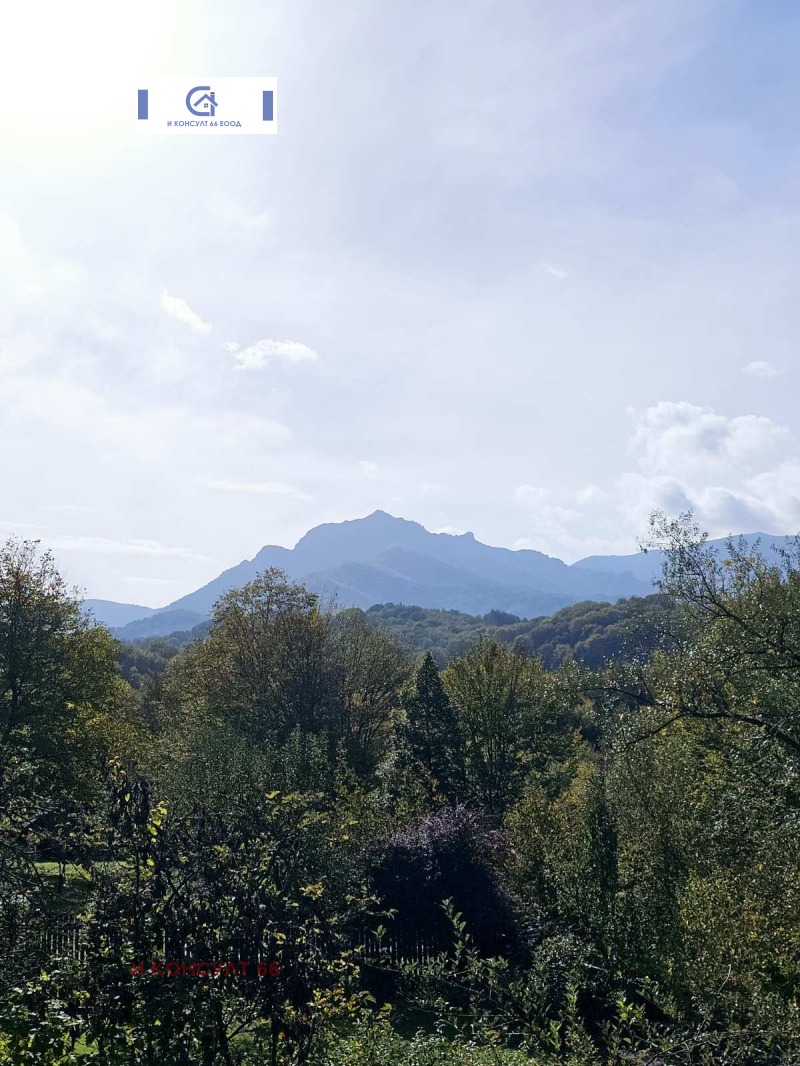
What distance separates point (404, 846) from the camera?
18.6m

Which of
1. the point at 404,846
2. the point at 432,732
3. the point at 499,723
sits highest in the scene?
the point at 432,732

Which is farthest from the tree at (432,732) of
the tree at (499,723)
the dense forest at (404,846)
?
the tree at (499,723)

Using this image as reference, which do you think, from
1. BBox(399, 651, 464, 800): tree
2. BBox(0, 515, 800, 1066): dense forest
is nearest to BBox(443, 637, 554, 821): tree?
BBox(0, 515, 800, 1066): dense forest

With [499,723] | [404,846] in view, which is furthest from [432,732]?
[404,846]

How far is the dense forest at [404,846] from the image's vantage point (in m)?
6.27

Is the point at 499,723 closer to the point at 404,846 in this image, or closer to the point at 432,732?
the point at 432,732

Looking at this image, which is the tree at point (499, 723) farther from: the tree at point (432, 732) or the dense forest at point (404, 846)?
the tree at point (432, 732)

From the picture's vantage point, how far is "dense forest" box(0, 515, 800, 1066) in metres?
6.27

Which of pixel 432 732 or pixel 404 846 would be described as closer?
pixel 404 846

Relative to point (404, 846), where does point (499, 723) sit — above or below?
above

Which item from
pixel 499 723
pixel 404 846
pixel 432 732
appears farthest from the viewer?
pixel 499 723

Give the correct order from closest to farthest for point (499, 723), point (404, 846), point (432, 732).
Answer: point (404, 846)
point (432, 732)
point (499, 723)

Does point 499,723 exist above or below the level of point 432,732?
below

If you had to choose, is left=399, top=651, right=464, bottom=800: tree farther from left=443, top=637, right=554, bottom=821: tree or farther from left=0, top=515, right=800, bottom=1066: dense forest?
left=443, top=637, right=554, bottom=821: tree
